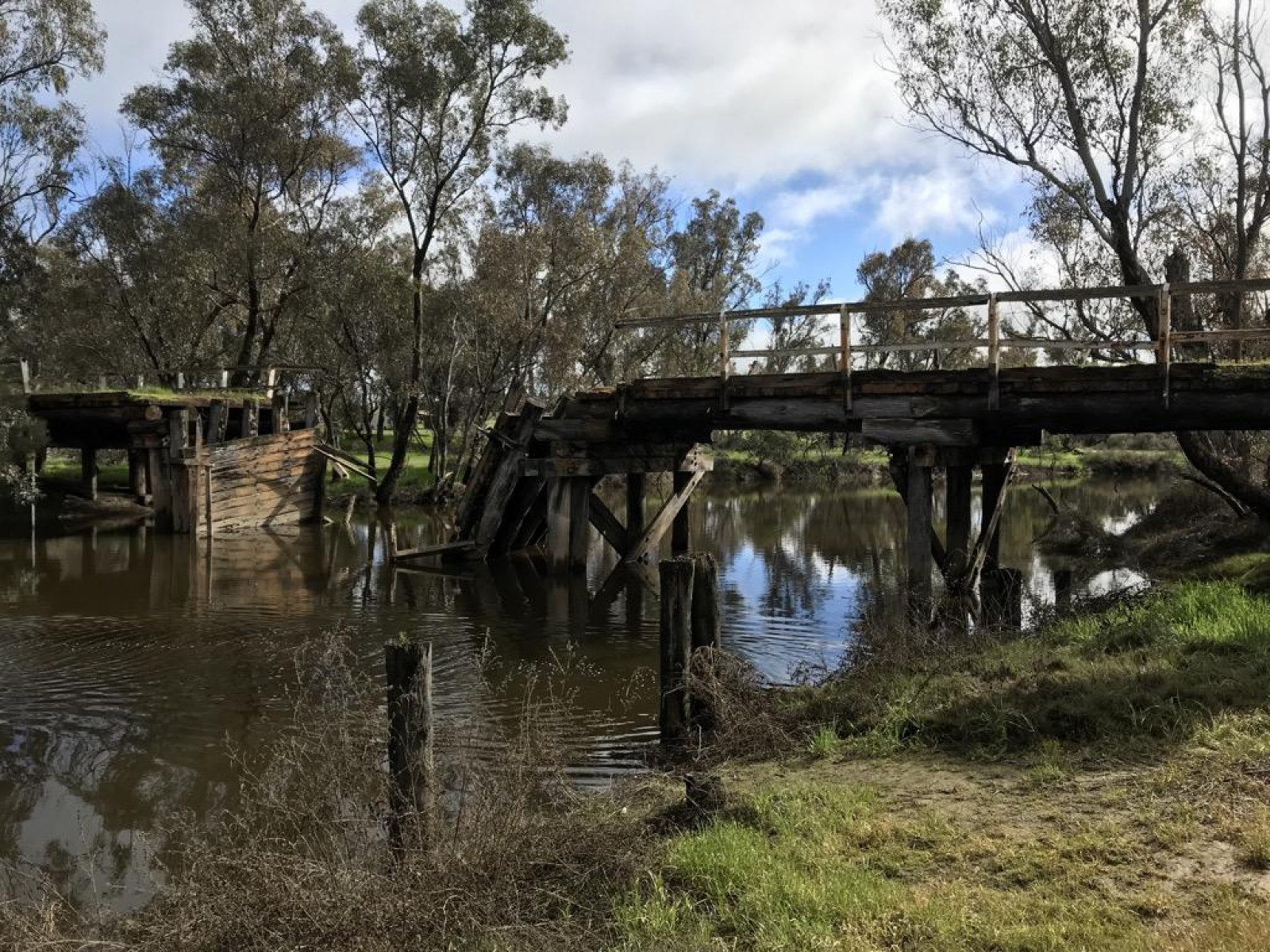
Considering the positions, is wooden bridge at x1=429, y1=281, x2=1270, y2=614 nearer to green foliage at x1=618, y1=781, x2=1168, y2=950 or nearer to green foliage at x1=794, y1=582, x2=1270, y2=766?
green foliage at x1=794, y1=582, x2=1270, y2=766

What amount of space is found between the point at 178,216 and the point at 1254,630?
35288 mm

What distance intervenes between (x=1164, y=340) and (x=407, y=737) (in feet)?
33.4

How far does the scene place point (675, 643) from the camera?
23.5ft

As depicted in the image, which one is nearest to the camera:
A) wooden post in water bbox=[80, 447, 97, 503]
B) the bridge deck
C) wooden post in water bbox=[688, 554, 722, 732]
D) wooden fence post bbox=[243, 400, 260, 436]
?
wooden post in water bbox=[688, 554, 722, 732]

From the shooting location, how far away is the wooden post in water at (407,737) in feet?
16.9

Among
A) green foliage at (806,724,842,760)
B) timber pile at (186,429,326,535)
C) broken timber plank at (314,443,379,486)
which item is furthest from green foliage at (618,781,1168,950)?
broken timber plank at (314,443,379,486)

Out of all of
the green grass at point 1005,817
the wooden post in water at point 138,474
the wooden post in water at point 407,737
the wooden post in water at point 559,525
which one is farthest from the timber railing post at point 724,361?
the wooden post in water at point 138,474

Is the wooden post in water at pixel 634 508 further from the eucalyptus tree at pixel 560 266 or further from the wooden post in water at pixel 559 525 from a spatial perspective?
the eucalyptus tree at pixel 560 266

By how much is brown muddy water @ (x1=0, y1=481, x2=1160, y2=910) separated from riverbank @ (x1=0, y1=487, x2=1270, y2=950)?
116cm

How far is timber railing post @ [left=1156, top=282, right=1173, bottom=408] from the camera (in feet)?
35.7

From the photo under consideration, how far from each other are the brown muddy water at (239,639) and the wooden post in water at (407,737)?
76.7 inches

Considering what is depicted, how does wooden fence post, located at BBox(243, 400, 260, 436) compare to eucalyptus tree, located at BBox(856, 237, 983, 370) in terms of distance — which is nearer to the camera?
wooden fence post, located at BBox(243, 400, 260, 436)

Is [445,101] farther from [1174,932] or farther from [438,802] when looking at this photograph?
[1174,932]

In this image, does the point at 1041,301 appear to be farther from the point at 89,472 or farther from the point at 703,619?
the point at 89,472
